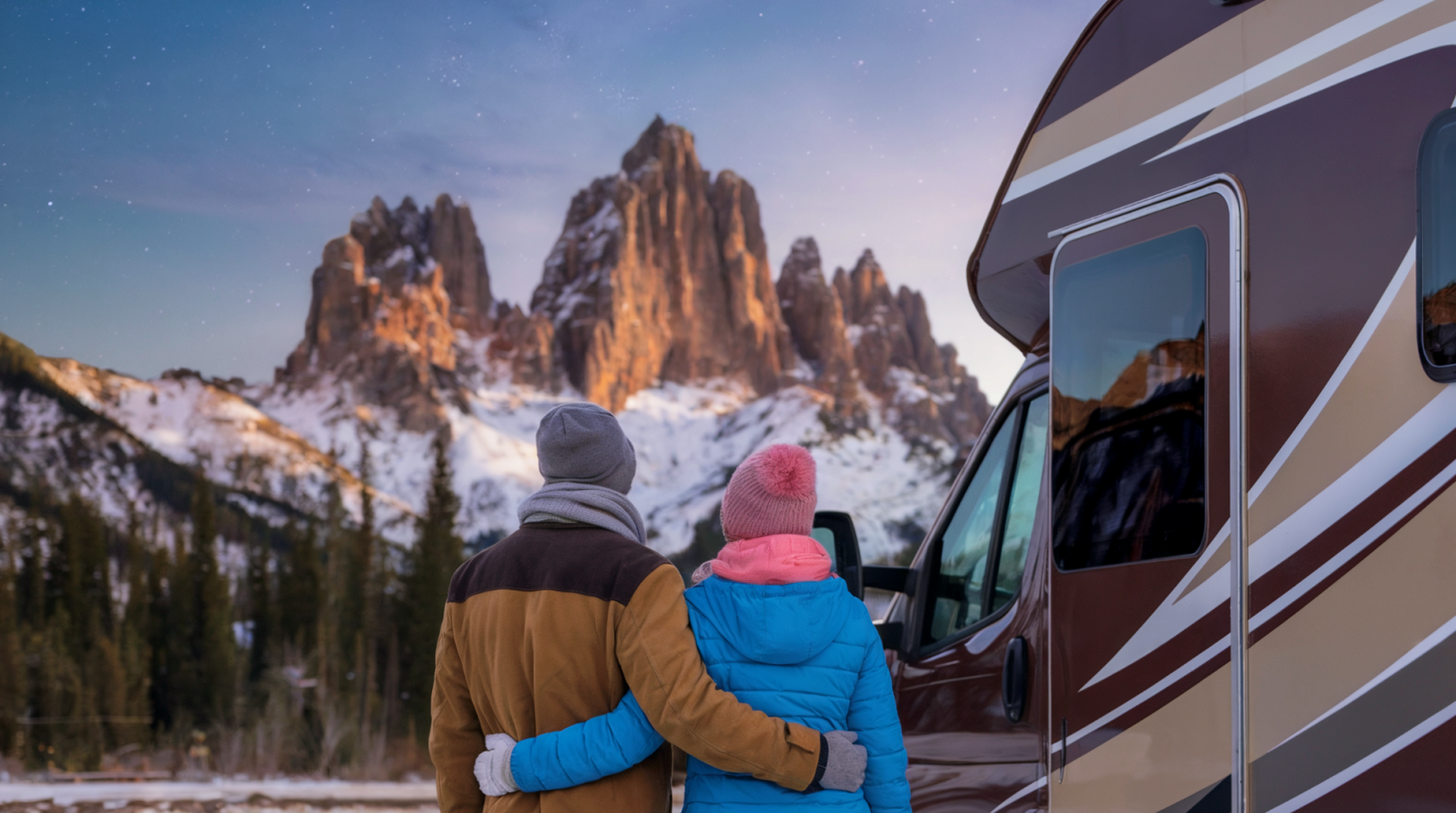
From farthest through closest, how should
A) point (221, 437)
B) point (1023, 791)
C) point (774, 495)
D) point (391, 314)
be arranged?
1. point (391, 314)
2. point (221, 437)
3. point (1023, 791)
4. point (774, 495)

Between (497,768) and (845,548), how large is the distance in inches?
40.3

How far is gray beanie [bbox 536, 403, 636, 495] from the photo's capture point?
6.11 feet

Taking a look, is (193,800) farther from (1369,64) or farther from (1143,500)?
(1369,64)

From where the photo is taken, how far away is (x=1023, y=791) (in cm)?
226

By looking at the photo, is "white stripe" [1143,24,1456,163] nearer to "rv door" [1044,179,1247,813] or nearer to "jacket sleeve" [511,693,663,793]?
"rv door" [1044,179,1247,813]

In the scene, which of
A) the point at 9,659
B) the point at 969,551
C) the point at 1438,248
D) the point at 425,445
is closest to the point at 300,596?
the point at 9,659

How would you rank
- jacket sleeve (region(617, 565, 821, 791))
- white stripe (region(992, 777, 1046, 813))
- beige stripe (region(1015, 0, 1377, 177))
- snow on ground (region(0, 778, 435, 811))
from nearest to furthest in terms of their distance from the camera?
beige stripe (region(1015, 0, 1377, 177))
jacket sleeve (region(617, 565, 821, 791))
white stripe (region(992, 777, 1046, 813))
snow on ground (region(0, 778, 435, 811))

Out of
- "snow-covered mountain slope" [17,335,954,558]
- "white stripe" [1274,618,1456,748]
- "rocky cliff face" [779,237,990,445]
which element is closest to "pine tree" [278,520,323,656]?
"snow-covered mountain slope" [17,335,954,558]

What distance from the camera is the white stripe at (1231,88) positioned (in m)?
1.48

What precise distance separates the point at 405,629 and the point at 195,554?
8076mm

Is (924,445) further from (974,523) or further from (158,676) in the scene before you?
(974,523)

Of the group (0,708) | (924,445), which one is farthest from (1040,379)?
(924,445)

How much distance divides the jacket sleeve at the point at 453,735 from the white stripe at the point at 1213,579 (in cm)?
111

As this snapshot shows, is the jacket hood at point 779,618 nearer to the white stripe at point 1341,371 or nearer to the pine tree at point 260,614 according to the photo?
the white stripe at point 1341,371
